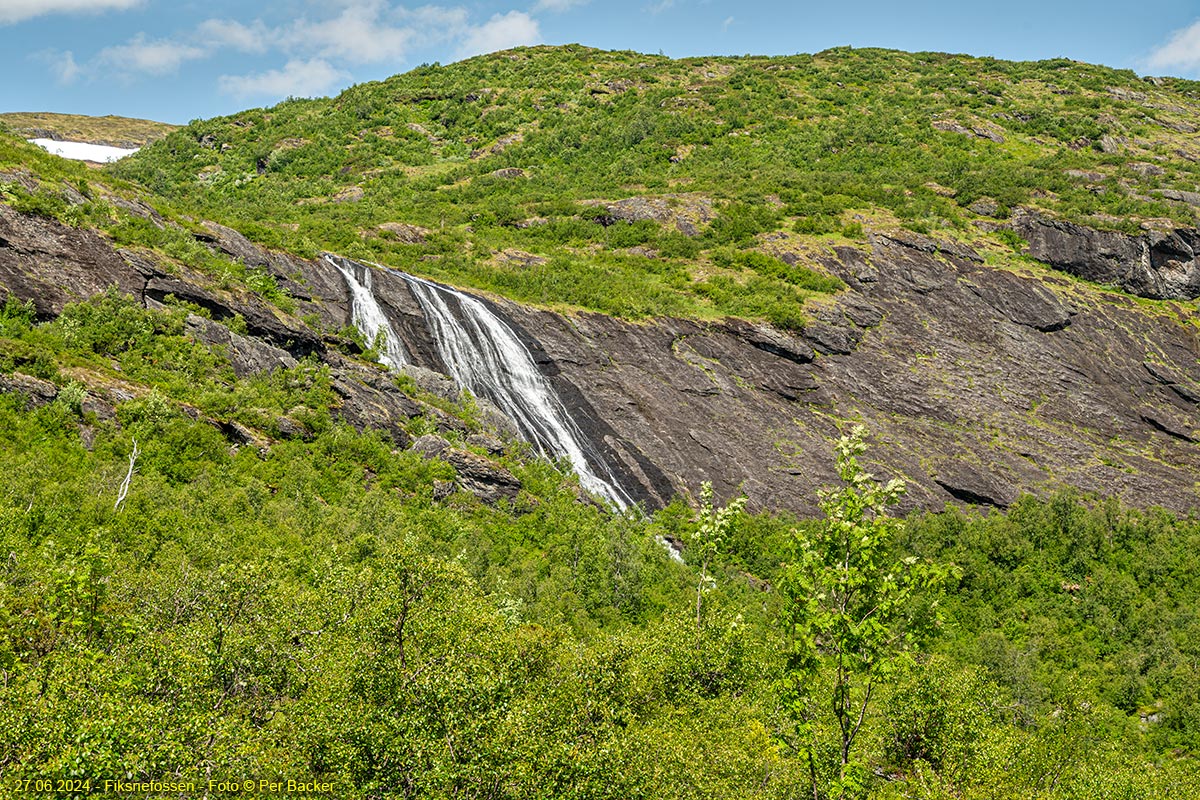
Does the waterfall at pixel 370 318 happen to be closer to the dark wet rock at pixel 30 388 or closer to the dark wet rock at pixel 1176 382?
the dark wet rock at pixel 30 388

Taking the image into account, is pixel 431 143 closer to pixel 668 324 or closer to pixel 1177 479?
pixel 668 324

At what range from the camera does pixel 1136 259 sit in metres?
79.0

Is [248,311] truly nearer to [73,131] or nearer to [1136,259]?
[1136,259]

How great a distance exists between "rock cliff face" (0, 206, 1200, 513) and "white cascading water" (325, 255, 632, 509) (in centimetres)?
106

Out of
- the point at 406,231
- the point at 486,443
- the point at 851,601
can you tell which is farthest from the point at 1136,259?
the point at 851,601

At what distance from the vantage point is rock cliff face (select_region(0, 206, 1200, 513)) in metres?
45.8

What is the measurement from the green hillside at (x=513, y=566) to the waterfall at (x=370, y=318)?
2212mm

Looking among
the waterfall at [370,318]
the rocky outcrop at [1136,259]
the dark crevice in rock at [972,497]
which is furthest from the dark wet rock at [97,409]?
the rocky outcrop at [1136,259]

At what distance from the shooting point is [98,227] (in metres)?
44.6

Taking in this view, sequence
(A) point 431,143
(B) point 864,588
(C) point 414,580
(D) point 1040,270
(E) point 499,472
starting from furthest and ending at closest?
(A) point 431,143, (D) point 1040,270, (E) point 499,472, (C) point 414,580, (B) point 864,588

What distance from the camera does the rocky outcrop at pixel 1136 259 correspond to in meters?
78.9

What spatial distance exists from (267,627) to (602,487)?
3137cm

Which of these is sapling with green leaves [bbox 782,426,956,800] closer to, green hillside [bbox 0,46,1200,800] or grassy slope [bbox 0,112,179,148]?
green hillside [bbox 0,46,1200,800]

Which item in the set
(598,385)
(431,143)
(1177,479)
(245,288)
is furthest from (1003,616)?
(431,143)
